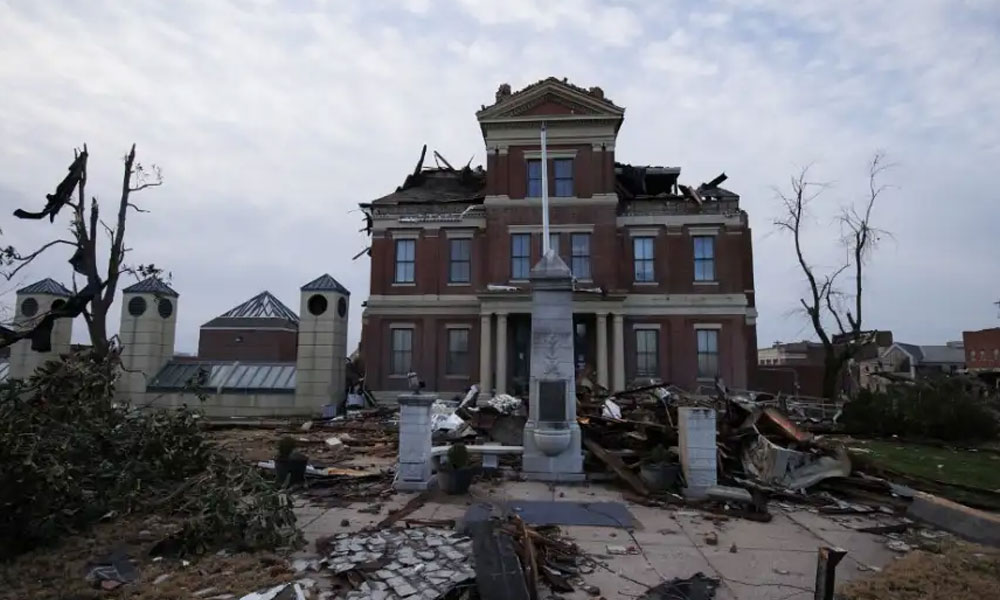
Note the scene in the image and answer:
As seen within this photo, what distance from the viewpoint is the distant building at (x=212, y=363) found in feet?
73.2

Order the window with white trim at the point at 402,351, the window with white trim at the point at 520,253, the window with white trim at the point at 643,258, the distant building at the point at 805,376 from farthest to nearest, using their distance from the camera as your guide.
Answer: the distant building at the point at 805,376 < the window with white trim at the point at 402,351 < the window with white trim at the point at 643,258 < the window with white trim at the point at 520,253

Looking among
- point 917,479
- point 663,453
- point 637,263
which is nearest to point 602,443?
point 663,453

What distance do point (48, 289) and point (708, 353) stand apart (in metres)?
26.4

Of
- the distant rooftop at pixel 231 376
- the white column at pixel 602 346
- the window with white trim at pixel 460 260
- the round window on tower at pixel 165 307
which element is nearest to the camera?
the round window on tower at pixel 165 307

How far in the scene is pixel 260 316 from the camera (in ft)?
129

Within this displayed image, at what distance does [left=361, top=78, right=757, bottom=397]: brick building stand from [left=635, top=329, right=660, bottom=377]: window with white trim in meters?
0.04

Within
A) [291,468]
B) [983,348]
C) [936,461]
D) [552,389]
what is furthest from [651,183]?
[983,348]

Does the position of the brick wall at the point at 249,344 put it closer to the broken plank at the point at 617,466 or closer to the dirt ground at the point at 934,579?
the broken plank at the point at 617,466

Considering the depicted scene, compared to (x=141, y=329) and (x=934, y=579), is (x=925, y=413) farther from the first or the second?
(x=141, y=329)

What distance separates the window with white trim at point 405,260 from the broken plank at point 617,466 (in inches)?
698

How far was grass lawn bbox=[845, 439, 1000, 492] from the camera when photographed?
11.4m

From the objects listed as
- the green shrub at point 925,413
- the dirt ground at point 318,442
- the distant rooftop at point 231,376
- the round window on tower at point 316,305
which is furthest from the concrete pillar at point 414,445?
the green shrub at point 925,413

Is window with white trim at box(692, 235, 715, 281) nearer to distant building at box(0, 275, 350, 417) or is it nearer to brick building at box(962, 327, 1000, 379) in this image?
distant building at box(0, 275, 350, 417)

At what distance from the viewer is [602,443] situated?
11.5m
